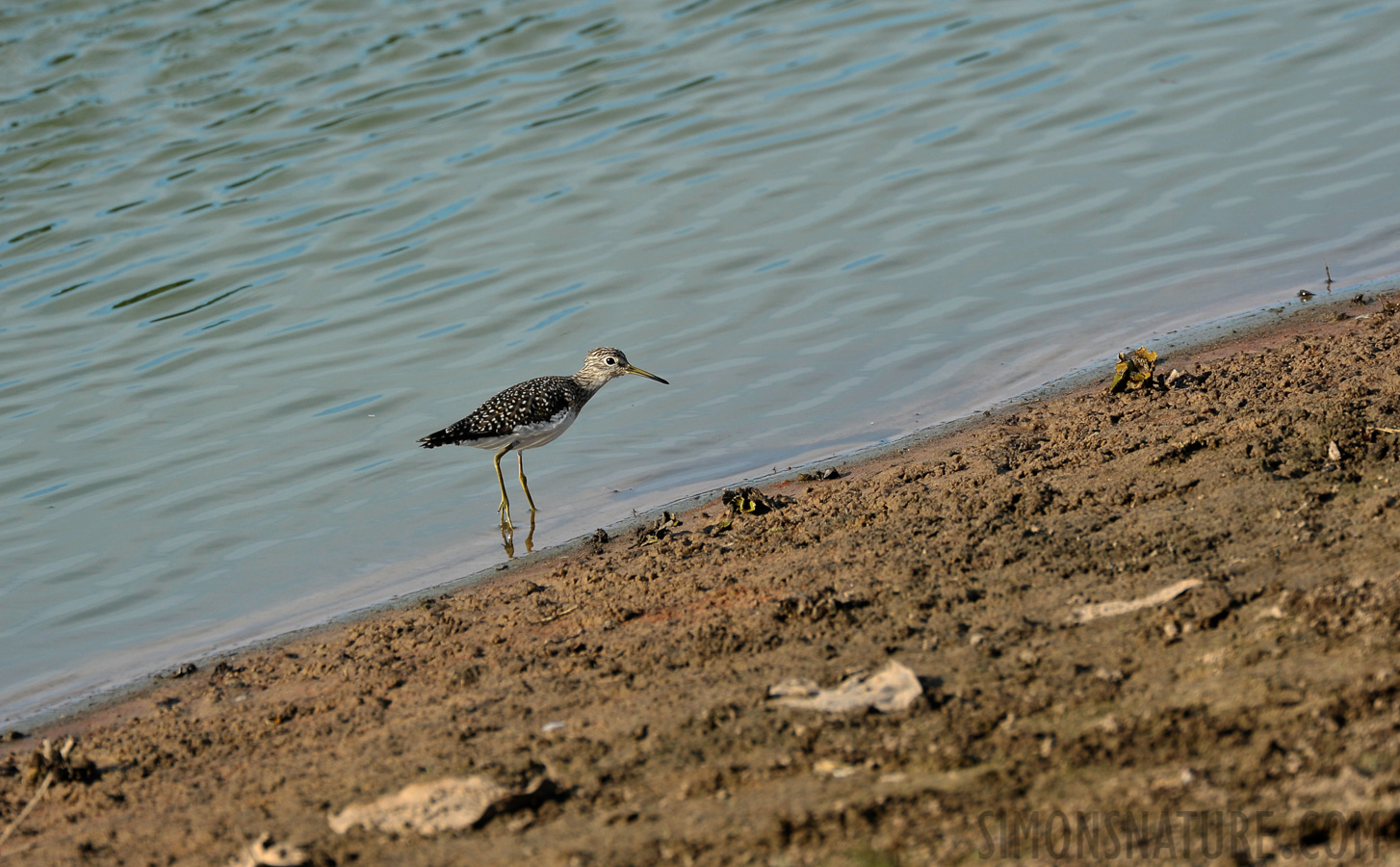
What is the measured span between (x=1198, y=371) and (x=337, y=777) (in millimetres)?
5307

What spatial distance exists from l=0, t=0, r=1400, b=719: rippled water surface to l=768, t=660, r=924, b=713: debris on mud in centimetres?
352

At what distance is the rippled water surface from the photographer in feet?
26.2

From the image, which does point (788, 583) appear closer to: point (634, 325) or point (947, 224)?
point (634, 325)

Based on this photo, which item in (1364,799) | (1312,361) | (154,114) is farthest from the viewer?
(154,114)

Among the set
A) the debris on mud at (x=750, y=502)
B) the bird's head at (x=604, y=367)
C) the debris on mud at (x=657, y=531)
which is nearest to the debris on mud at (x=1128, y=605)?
the debris on mud at (x=750, y=502)

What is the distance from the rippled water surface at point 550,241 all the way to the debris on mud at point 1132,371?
4.26 feet

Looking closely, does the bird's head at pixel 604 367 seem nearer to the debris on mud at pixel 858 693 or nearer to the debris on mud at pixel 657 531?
the debris on mud at pixel 657 531

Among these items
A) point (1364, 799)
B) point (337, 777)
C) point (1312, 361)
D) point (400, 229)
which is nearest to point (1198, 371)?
point (1312, 361)

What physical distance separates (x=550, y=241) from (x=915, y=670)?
8.74 metres

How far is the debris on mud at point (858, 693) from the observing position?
3.78 meters

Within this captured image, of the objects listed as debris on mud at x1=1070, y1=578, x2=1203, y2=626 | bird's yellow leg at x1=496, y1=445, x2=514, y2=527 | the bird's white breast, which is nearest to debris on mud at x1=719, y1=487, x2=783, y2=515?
bird's yellow leg at x1=496, y1=445, x2=514, y2=527

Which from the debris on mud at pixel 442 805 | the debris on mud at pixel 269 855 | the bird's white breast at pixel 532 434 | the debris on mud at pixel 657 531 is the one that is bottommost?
the debris on mud at pixel 442 805

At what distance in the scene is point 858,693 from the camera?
12.8 feet

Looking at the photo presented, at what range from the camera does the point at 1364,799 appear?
2791 millimetres
